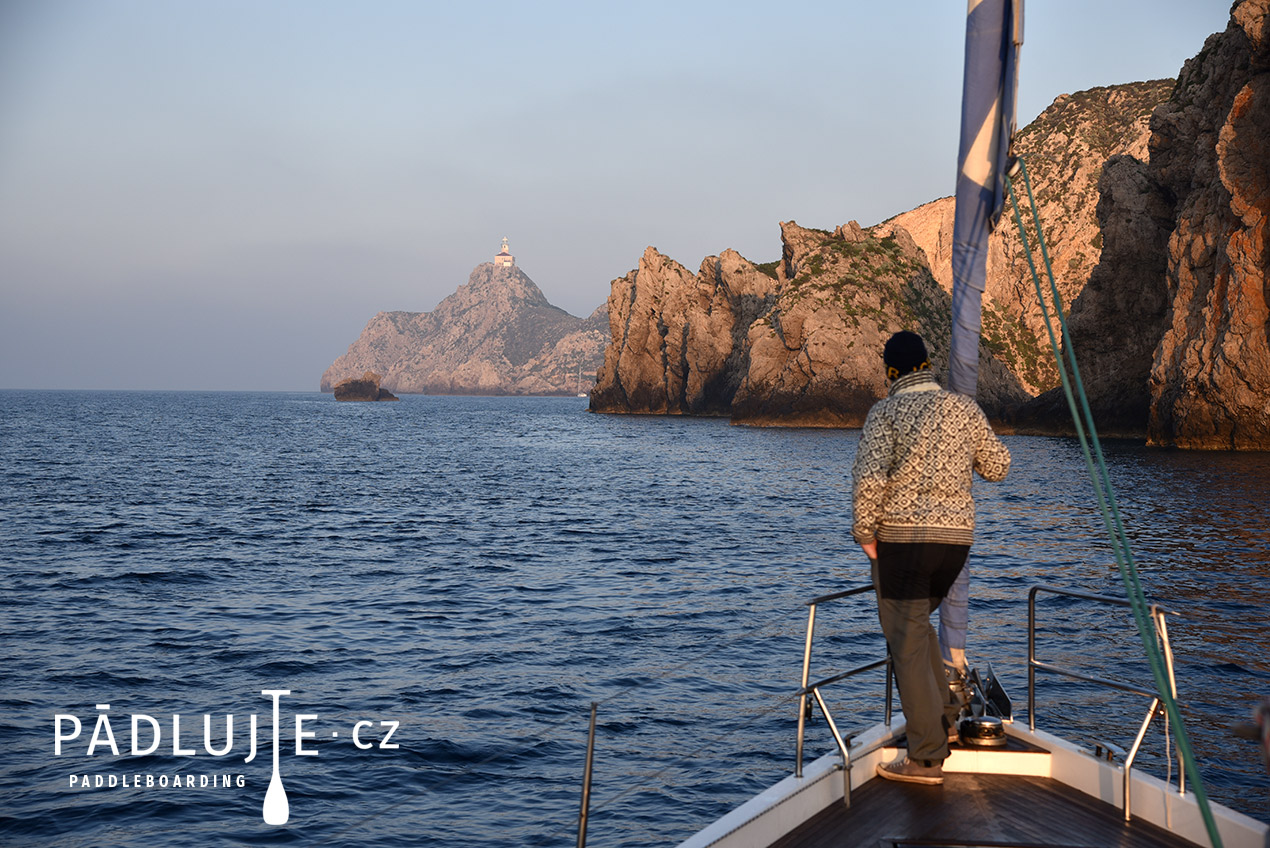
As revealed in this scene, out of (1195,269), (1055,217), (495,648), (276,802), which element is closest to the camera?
(276,802)

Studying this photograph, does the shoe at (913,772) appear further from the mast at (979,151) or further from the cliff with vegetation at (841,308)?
the cliff with vegetation at (841,308)

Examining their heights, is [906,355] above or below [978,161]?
below

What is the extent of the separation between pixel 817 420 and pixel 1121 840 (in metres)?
86.0

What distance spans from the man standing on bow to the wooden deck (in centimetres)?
50

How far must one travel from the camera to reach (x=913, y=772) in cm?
564

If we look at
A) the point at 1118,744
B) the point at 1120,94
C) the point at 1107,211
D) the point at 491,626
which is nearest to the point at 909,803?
the point at 1118,744

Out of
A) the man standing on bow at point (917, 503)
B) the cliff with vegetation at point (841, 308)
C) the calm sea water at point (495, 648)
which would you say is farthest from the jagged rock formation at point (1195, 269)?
the man standing on bow at point (917, 503)

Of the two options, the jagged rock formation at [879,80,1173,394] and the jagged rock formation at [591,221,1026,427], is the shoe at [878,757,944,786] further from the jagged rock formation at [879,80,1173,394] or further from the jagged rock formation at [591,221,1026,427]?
the jagged rock formation at [879,80,1173,394]

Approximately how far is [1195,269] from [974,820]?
5714 centimetres

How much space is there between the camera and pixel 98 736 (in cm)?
1121

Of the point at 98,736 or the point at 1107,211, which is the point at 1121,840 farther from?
the point at 1107,211

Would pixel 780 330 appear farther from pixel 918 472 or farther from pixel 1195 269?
pixel 918 472

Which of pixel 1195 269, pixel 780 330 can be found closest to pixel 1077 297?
pixel 780 330

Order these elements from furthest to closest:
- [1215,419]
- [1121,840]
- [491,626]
Answer: 1. [1215,419]
2. [491,626]
3. [1121,840]
